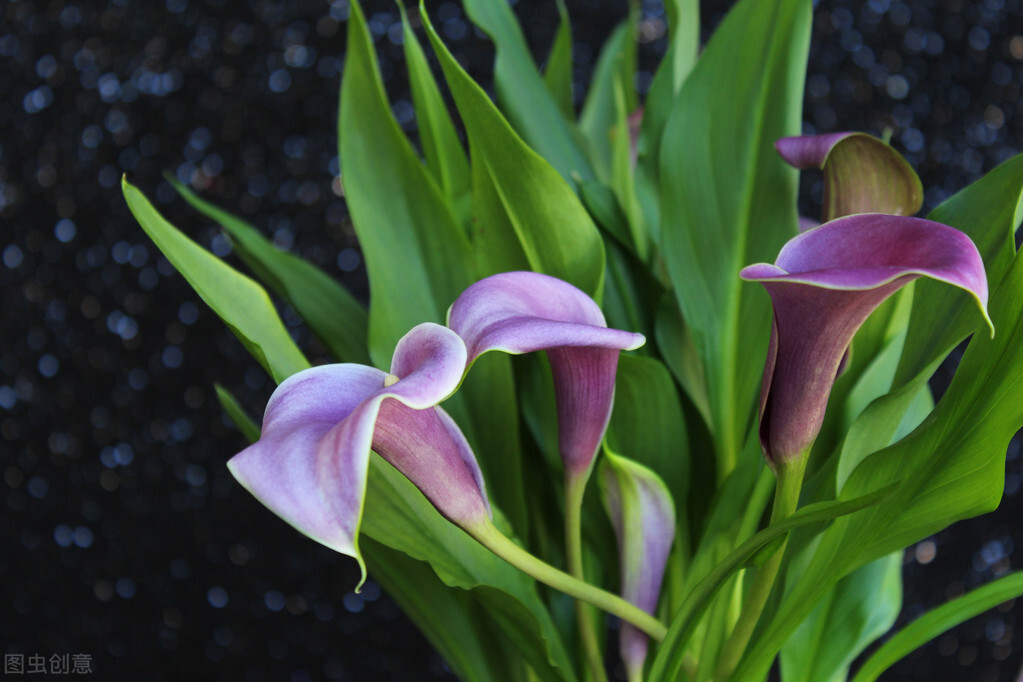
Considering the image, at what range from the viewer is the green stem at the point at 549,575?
192 millimetres

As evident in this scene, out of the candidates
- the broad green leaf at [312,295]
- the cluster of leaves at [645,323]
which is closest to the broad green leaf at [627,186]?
the cluster of leaves at [645,323]

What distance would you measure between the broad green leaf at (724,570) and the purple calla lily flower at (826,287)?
18 millimetres

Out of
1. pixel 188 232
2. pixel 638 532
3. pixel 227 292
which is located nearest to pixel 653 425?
pixel 638 532

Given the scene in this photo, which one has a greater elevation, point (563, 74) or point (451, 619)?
point (563, 74)

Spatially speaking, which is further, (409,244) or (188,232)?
(188,232)

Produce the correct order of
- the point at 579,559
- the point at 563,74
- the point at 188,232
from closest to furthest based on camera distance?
the point at 579,559
the point at 563,74
the point at 188,232

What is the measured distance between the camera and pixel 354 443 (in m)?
0.14

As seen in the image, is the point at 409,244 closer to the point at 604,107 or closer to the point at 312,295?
the point at 312,295

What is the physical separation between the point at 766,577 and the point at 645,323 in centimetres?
11

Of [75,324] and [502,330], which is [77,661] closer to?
[75,324]

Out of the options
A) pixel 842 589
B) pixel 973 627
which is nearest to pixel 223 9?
pixel 842 589

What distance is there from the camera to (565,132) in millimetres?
322

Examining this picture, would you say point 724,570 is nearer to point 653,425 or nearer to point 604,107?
point 653,425

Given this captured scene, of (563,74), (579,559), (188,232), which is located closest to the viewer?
(579,559)
